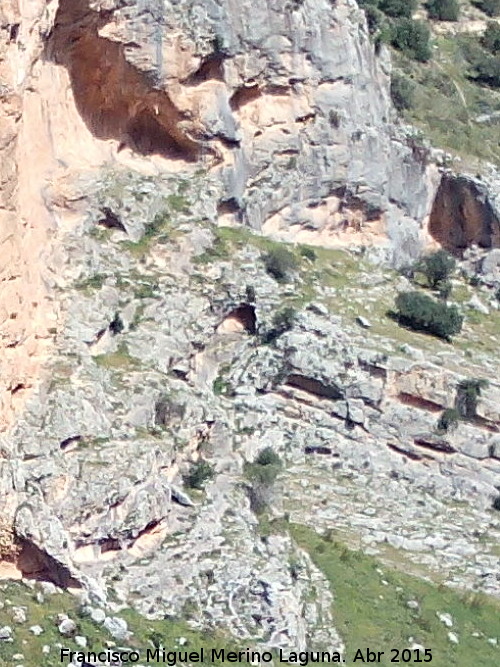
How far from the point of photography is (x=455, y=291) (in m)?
55.9

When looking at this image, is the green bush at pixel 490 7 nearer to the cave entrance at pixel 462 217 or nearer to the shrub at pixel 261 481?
the cave entrance at pixel 462 217

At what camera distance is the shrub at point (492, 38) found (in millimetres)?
70125

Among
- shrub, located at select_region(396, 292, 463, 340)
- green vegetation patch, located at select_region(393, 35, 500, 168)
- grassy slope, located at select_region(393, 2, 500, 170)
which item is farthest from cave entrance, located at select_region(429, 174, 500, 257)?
shrub, located at select_region(396, 292, 463, 340)

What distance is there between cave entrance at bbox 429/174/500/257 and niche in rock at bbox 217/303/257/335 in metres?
12.0

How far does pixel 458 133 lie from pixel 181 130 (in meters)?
14.5

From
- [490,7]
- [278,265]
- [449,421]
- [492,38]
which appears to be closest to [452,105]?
[492,38]

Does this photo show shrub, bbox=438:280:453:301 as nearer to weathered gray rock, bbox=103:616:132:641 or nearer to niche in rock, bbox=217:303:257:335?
niche in rock, bbox=217:303:257:335

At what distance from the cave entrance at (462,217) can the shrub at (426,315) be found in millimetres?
5809

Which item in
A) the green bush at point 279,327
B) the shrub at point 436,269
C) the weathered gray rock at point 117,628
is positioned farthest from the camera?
the shrub at point 436,269

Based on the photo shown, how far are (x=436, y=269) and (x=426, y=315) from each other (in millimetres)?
3842

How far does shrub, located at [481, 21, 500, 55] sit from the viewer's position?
70.1 meters

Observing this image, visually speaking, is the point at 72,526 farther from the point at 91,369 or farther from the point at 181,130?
the point at 181,130

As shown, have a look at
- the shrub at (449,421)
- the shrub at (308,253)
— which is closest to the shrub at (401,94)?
the shrub at (308,253)

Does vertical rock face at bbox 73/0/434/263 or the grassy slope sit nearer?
vertical rock face at bbox 73/0/434/263
